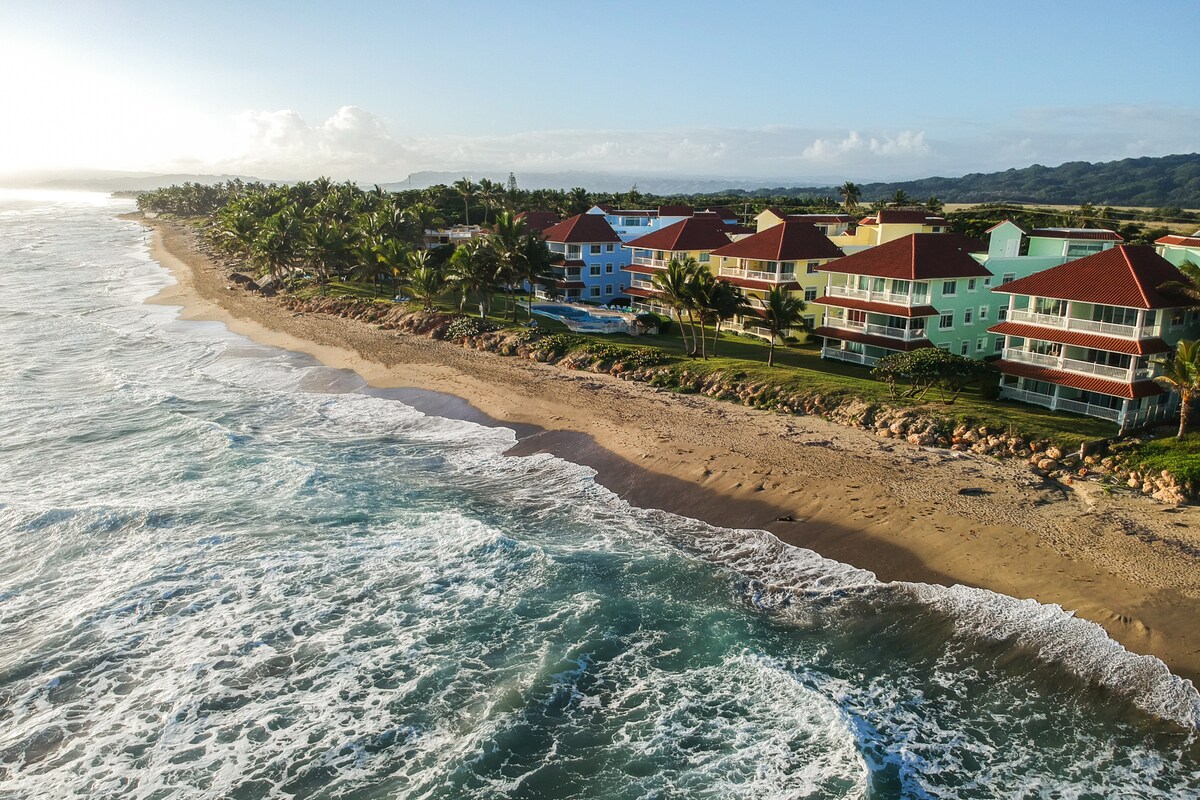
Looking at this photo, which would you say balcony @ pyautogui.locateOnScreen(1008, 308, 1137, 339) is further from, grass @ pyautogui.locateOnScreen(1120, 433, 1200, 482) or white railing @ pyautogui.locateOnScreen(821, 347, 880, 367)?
white railing @ pyautogui.locateOnScreen(821, 347, 880, 367)

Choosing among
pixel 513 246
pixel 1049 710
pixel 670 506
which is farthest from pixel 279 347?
pixel 1049 710

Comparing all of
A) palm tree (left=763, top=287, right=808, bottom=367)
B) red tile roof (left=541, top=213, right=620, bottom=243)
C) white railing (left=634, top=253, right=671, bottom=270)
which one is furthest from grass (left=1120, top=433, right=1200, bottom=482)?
red tile roof (left=541, top=213, right=620, bottom=243)

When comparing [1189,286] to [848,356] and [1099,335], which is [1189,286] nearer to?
[1099,335]

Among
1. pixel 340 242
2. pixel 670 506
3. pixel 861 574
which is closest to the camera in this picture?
pixel 861 574

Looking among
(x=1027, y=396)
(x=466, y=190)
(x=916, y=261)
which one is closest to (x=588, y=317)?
(x=916, y=261)

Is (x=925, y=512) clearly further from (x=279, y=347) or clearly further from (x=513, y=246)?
(x=279, y=347)

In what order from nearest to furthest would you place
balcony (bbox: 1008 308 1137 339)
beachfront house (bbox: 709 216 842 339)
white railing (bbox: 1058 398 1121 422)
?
white railing (bbox: 1058 398 1121 422) → balcony (bbox: 1008 308 1137 339) → beachfront house (bbox: 709 216 842 339)
